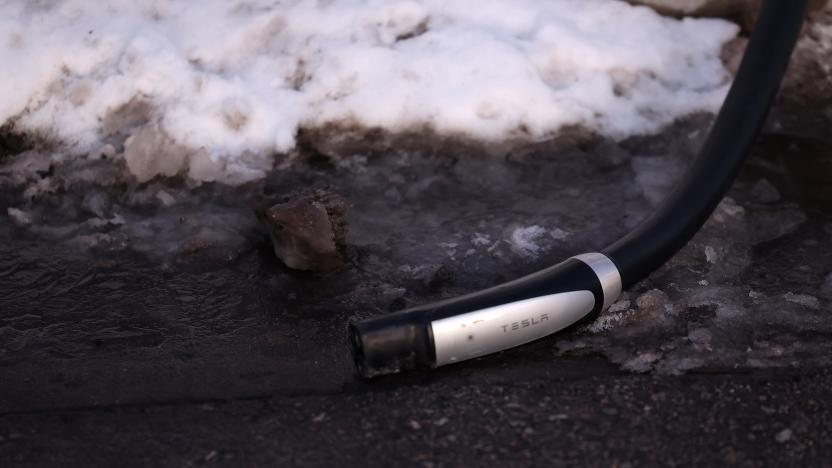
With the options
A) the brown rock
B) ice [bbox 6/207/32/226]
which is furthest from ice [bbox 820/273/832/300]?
ice [bbox 6/207/32/226]

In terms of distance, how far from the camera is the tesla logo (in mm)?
2234

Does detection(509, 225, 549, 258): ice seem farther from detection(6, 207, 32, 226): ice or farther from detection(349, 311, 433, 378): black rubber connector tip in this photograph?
detection(6, 207, 32, 226): ice

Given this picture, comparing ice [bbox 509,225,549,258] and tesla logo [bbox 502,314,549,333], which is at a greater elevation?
tesla logo [bbox 502,314,549,333]

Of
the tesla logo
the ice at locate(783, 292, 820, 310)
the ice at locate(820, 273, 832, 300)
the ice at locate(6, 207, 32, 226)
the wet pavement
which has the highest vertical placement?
the ice at locate(820, 273, 832, 300)

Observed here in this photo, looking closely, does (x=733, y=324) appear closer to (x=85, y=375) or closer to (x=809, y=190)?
(x=809, y=190)

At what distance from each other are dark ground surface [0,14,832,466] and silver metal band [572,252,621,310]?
0.07 meters

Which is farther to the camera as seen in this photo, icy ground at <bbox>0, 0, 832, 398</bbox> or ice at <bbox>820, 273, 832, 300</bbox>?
ice at <bbox>820, 273, 832, 300</bbox>

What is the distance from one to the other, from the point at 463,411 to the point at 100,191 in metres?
1.41

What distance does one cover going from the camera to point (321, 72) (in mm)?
3260

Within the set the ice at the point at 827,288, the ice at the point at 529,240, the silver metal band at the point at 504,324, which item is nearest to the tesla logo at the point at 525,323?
the silver metal band at the point at 504,324

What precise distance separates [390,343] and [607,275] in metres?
0.54

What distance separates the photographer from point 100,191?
297cm

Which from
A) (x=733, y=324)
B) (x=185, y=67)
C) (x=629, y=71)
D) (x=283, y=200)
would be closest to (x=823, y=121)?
(x=629, y=71)

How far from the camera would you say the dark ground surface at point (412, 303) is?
2.03 m
